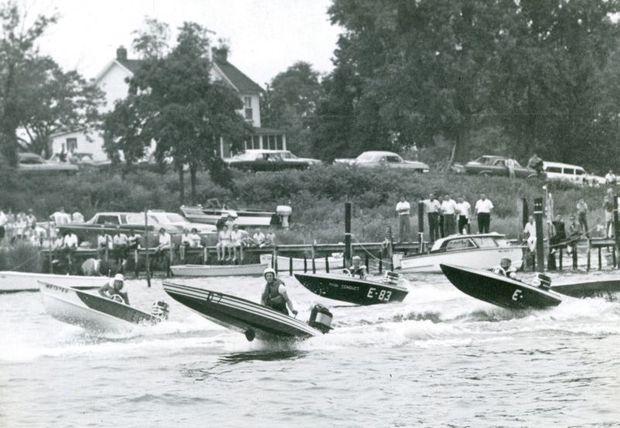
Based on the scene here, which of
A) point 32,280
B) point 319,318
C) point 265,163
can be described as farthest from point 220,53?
point 319,318

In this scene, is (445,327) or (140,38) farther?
(140,38)

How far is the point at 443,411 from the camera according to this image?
860 inches

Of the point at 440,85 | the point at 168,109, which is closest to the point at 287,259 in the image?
the point at 168,109

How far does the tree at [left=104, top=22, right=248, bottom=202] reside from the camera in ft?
198

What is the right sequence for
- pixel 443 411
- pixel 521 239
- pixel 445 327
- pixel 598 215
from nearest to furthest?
pixel 443 411 < pixel 445 327 < pixel 521 239 < pixel 598 215

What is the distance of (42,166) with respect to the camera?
7025cm

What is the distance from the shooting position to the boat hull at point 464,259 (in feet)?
144

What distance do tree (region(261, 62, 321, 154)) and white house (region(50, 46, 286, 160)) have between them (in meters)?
2.11

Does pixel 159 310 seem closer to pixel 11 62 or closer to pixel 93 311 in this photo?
pixel 93 311

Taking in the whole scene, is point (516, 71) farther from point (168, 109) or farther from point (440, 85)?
point (168, 109)

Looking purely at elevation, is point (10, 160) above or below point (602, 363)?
above

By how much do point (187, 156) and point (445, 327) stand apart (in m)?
32.2

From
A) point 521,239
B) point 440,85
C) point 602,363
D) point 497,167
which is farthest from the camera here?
point 440,85

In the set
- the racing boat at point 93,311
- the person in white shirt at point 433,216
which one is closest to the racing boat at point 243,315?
the racing boat at point 93,311
